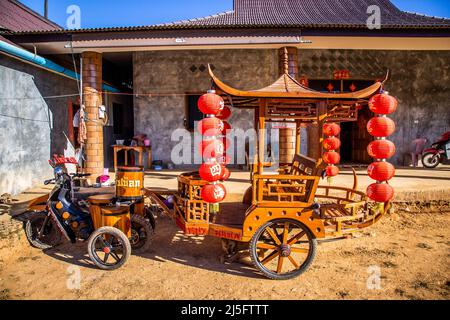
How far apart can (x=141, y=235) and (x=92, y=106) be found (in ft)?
16.5

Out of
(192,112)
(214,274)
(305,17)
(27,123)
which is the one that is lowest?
(214,274)

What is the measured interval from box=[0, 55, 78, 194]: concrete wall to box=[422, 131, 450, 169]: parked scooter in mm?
12080

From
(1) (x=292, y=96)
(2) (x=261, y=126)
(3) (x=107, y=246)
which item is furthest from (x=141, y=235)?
(1) (x=292, y=96)

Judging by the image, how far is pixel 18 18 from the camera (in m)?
9.91

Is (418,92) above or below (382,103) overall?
above

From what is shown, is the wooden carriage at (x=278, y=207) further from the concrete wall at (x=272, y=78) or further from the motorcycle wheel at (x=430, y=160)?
the motorcycle wheel at (x=430, y=160)

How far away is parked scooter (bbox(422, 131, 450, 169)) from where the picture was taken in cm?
1101

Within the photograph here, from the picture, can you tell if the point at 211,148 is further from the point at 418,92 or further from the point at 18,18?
the point at 418,92

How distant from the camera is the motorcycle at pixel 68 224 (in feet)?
15.7

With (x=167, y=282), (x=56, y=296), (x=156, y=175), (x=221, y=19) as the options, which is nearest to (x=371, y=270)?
(x=167, y=282)

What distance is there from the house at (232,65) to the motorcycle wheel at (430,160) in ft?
2.93

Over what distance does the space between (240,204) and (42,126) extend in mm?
6440

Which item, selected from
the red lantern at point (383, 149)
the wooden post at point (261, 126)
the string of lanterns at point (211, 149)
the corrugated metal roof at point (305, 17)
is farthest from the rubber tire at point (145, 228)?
the corrugated metal roof at point (305, 17)

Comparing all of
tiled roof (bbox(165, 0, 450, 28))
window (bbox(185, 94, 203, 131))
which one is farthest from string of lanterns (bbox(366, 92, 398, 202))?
window (bbox(185, 94, 203, 131))
